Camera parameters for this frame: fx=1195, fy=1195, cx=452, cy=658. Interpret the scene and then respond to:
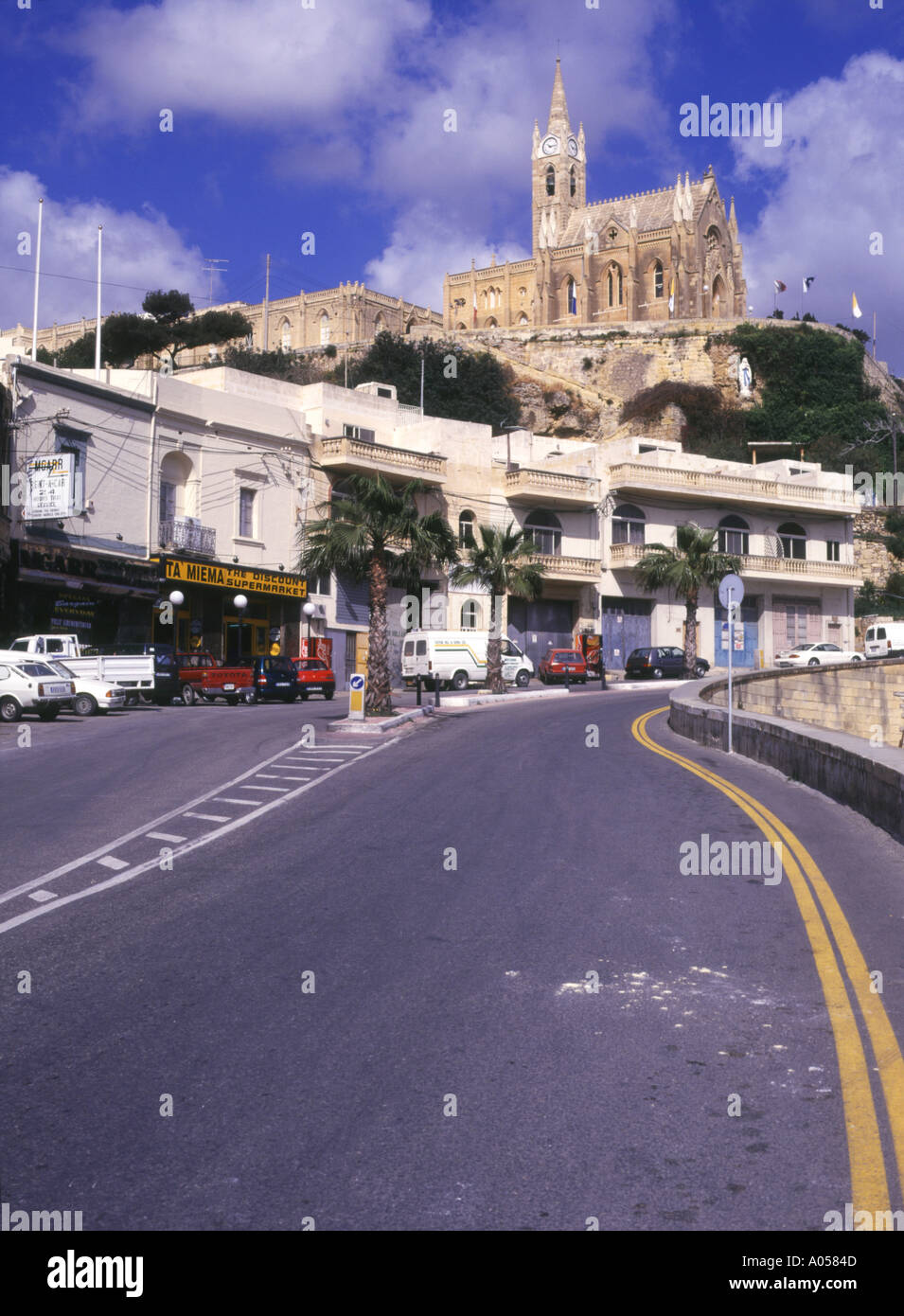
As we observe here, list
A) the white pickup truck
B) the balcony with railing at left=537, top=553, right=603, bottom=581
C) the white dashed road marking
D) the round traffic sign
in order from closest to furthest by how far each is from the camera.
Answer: the white dashed road marking < the round traffic sign < the white pickup truck < the balcony with railing at left=537, top=553, right=603, bottom=581

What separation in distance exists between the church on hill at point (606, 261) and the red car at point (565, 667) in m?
57.8

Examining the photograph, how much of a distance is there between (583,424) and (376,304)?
33.8 m

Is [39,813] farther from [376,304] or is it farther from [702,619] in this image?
[376,304]

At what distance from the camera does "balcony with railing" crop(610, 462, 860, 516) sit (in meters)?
53.6

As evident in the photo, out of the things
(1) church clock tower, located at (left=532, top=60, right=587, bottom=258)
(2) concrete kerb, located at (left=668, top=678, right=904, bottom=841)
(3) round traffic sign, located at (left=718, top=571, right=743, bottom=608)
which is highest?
(1) church clock tower, located at (left=532, top=60, right=587, bottom=258)

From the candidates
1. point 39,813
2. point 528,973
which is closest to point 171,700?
point 39,813

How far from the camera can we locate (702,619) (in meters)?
56.2

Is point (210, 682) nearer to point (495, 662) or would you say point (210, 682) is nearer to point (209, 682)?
point (209, 682)

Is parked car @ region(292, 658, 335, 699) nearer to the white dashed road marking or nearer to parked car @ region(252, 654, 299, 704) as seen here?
parked car @ region(252, 654, 299, 704)

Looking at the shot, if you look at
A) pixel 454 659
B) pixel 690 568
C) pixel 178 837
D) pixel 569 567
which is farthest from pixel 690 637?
pixel 178 837

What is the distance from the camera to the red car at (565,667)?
44625 millimetres

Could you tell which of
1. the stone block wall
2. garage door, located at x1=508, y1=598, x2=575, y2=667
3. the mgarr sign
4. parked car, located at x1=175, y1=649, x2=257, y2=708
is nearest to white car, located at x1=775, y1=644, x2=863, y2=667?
garage door, located at x1=508, y1=598, x2=575, y2=667

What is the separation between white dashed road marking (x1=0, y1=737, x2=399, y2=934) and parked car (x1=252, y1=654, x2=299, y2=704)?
14.9 m
